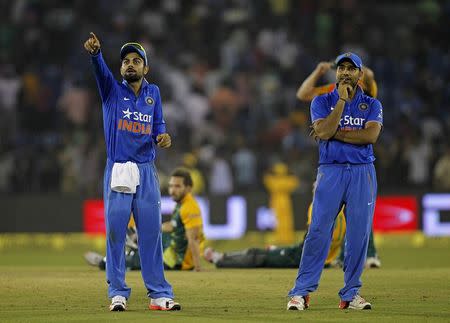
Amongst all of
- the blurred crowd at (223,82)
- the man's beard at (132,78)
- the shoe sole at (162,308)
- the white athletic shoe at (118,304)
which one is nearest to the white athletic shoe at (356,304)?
the shoe sole at (162,308)

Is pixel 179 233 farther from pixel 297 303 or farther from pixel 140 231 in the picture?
pixel 297 303

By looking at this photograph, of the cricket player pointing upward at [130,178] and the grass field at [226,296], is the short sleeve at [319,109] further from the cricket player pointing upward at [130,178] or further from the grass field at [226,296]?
the grass field at [226,296]

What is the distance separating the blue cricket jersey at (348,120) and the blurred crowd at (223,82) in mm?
14358

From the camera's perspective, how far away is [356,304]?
1075cm

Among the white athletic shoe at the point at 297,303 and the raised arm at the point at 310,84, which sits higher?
the raised arm at the point at 310,84

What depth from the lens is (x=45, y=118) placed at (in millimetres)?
27266

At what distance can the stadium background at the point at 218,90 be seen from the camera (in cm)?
2556

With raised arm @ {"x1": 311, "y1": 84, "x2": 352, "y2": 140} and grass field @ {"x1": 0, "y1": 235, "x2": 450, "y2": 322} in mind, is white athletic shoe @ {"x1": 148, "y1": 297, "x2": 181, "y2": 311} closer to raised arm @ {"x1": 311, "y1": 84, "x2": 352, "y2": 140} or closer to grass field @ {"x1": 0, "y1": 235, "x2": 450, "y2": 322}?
grass field @ {"x1": 0, "y1": 235, "x2": 450, "y2": 322}

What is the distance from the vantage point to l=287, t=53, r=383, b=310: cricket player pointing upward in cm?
1073

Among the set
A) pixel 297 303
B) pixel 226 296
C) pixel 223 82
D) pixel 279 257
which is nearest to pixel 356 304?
pixel 297 303

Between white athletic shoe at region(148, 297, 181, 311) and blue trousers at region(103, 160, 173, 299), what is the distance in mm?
56

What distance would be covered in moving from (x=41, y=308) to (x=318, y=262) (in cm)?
271

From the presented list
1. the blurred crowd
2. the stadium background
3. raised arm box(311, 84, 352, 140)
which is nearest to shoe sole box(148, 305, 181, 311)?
raised arm box(311, 84, 352, 140)

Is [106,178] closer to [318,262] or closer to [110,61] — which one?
[318,262]
